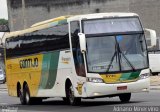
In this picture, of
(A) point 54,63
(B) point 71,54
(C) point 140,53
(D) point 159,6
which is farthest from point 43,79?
(D) point 159,6

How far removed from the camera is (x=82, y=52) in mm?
20906

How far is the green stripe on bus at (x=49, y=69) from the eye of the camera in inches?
933

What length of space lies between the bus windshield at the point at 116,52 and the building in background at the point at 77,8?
36.3 m

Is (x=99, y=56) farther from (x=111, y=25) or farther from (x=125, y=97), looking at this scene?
(x=125, y=97)

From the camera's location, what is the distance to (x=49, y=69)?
24422 millimetres

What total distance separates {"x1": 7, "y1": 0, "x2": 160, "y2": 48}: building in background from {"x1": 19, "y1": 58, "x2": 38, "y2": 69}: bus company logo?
29603 millimetres

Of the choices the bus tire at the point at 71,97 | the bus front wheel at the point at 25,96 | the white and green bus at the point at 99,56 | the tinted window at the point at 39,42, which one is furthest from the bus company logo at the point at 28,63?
the bus tire at the point at 71,97

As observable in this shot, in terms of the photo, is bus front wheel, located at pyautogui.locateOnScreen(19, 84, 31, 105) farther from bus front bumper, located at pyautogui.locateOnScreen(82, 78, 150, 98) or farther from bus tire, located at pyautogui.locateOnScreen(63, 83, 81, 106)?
bus front bumper, located at pyautogui.locateOnScreen(82, 78, 150, 98)

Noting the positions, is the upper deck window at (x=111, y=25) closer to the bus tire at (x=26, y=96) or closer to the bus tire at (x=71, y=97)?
the bus tire at (x=71, y=97)

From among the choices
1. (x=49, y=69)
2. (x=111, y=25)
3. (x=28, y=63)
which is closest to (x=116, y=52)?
(x=111, y=25)

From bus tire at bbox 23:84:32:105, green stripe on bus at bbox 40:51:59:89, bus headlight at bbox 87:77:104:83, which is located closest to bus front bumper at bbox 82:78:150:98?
bus headlight at bbox 87:77:104:83

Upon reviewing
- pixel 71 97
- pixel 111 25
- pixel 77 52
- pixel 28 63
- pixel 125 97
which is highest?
pixel 111 25

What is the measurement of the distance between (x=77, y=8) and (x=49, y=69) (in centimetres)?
4244

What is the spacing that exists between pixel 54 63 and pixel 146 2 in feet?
132
